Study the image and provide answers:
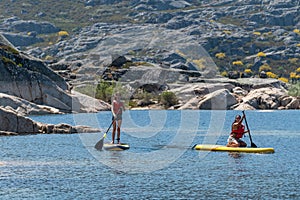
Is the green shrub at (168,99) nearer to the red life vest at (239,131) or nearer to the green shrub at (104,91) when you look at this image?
the green shrub at (104,91)

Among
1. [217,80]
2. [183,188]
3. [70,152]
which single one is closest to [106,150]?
[70,152]

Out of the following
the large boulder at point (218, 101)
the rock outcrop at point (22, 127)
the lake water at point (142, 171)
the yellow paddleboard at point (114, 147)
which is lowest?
the lake water at point (142, 171)

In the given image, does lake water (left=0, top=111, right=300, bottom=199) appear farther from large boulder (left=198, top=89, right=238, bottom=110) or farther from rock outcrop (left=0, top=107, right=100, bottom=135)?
large boulder (left=198, top=89, right=238, bottom=110)

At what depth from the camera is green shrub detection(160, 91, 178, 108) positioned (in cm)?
13375

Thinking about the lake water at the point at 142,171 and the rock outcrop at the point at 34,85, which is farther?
the rock outcrop at the point at 34,85

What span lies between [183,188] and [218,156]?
12484 mm

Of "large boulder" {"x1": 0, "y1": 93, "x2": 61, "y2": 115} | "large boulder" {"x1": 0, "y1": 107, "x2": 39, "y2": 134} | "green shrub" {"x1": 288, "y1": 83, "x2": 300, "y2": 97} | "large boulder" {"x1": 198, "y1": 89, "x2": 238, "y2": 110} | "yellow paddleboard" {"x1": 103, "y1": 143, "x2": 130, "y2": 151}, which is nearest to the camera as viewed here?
"yellow paddleboard" {"x1": 103, "y1": 143, "x2": 130, "y2": 151}

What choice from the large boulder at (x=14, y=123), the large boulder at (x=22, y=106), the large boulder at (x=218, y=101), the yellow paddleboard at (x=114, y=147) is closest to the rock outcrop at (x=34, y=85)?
the large boulder at (x=22, y=106)

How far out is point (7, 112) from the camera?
53.0 m

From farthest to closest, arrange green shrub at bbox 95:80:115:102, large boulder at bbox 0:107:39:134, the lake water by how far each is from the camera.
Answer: green shrub at bbox 95:80:115:102 → large boulder at bbox 0:107:39:134 → the lake water

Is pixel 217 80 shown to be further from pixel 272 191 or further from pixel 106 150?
pixel 272 191

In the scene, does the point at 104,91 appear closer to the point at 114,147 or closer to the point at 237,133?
the point at 114,147

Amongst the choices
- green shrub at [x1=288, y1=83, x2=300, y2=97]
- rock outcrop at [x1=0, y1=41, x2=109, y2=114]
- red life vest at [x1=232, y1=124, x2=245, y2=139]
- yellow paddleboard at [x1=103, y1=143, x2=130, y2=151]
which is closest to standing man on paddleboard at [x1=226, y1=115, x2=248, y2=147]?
red life vest at [x1=232, y1=124, x2=245, y2=139]

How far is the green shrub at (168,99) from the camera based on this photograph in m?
134
